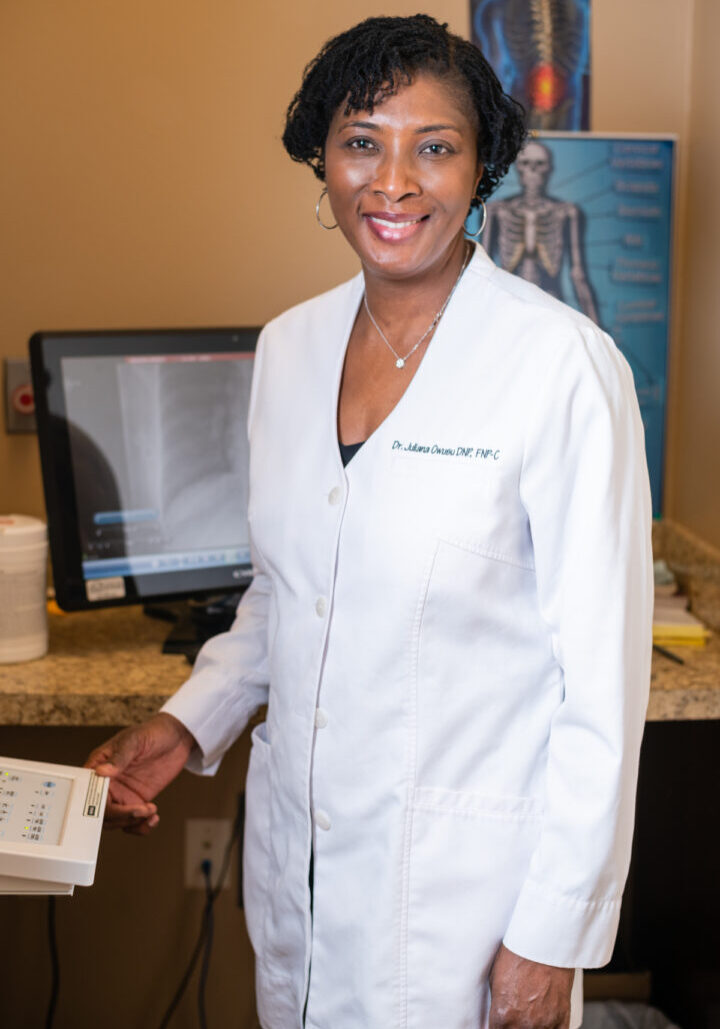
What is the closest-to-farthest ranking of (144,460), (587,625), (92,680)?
(587,625) < (92,680) < (144,460)

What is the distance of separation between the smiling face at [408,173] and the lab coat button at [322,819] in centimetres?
56

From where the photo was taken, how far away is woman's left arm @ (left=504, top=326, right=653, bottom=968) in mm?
1004

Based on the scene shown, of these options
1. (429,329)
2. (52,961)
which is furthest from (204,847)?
(429,329)

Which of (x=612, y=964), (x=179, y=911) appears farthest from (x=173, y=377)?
(x=612, y=964)

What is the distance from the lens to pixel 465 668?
3.54 ft

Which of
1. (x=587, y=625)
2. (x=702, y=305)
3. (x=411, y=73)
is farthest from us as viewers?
(x=702, y=305)

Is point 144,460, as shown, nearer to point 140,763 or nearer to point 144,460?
point 144,460

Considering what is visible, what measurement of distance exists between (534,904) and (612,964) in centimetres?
118

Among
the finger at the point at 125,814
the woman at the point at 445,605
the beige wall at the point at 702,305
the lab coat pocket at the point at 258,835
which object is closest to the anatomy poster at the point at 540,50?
the beige wall at the point at 702,305

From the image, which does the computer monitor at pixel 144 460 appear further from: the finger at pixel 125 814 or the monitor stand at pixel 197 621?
the finger at pixel 125 814

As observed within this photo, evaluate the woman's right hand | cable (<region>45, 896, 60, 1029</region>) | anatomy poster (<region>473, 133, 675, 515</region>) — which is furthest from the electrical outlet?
anatomy poster (<region>473, 133, 675, 515</region>)

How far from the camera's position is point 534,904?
3.44 ft

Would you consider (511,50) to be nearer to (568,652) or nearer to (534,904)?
(568,652)

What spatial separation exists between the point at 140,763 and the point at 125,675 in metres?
0.27
